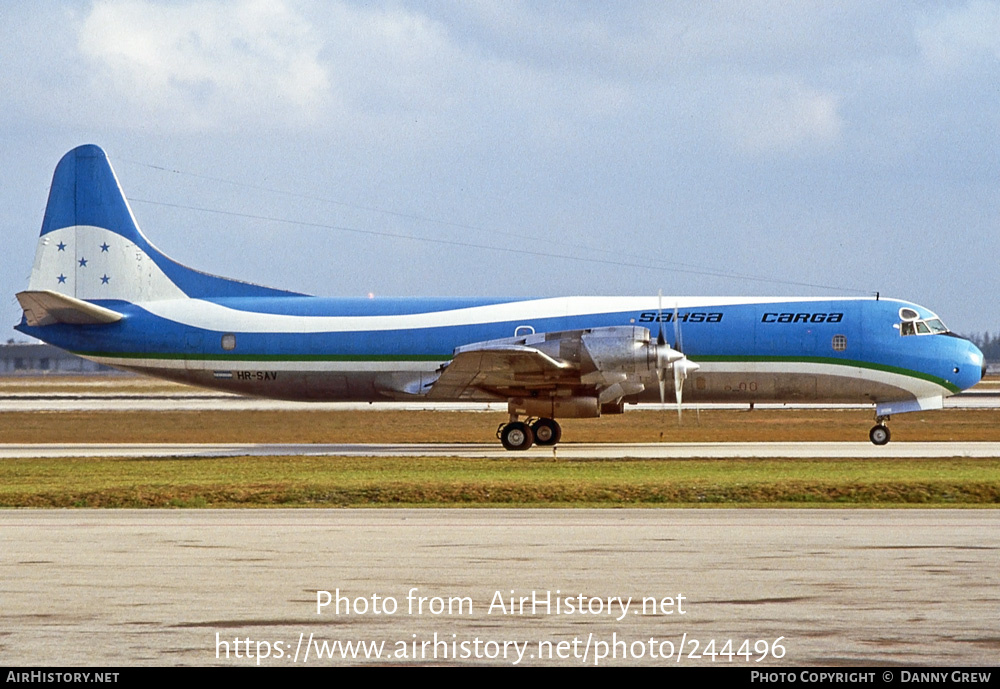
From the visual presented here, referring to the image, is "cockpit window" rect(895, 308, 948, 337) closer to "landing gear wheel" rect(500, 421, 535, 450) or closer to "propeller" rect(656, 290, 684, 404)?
"propeller" rect(656, 290, 684, 404)

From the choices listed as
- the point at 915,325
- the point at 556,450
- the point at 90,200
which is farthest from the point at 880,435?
the point at 90,200

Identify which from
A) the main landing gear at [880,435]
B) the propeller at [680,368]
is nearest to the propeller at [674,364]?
the propeller at [680,368]

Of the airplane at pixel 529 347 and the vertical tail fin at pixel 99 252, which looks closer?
the airplane at pixel 529 347

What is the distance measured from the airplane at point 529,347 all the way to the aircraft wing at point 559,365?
0.05 m

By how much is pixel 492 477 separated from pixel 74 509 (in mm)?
9453

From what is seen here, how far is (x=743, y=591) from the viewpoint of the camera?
504 inches

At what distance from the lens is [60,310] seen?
38.5 metres

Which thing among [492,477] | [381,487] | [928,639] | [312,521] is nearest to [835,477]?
[492,477]

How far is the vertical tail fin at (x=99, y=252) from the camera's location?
40.4 m

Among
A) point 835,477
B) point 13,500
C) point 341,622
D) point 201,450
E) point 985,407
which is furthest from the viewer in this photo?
point 985,407

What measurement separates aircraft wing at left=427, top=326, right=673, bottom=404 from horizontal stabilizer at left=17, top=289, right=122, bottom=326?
1127cm

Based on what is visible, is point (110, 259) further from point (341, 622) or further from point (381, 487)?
point (341, 622)

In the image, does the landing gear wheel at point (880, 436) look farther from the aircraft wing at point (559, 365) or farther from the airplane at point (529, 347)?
the aircraft wing at point (559, 365)

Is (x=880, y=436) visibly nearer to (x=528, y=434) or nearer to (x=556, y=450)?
(x=556, y=450)
